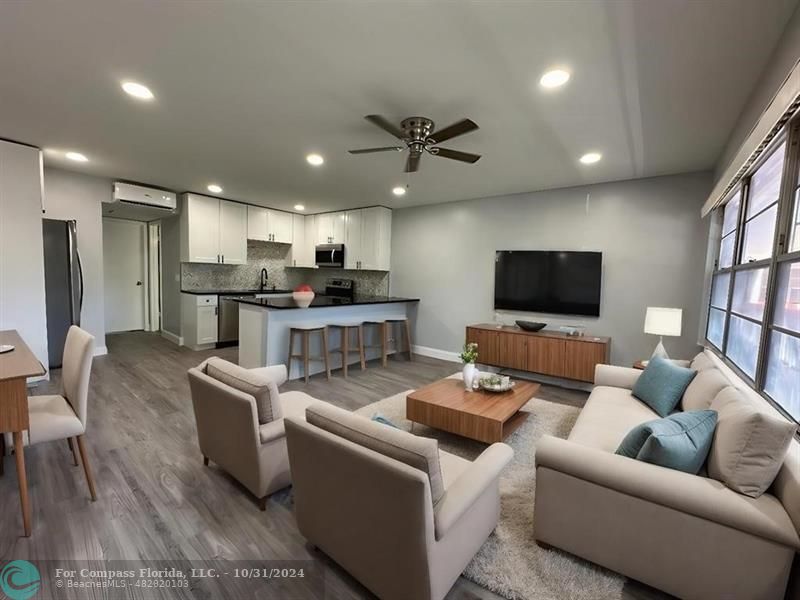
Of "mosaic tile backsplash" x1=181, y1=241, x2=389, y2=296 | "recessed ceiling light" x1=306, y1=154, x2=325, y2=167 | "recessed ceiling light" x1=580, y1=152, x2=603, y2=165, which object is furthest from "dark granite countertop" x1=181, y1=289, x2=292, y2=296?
"recessed ceiling light" x1=580, y1=152, x2=603, y2=165

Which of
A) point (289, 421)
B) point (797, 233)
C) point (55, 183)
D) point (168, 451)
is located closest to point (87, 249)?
point (55, 183)

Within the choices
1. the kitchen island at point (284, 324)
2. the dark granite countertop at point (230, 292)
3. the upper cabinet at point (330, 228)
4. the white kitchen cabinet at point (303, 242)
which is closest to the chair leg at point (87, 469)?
the kitchen island at point (284, 324)

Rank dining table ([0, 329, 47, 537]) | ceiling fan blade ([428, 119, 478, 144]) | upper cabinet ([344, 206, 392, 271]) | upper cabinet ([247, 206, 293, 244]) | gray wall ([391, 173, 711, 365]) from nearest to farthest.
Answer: dining table ([0, 329, 47, 537])
ceiling fan blade ([428, 119, 478, 144])
gray wall ([391, 173, 711, 365])
upper cabinet ([344, 206, 392, 271])
upper cabinet ([247, 206, 293, 244])

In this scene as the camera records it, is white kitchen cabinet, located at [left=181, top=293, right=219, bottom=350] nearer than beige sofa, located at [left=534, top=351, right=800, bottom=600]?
No

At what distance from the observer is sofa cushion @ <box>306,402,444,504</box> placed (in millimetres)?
1218

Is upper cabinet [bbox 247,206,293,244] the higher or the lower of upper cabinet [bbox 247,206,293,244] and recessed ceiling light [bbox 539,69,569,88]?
the lower

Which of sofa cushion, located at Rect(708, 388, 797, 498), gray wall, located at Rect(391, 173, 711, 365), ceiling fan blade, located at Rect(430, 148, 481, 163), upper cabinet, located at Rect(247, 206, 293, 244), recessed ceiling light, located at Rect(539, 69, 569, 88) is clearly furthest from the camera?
upper cabinet, located at Rect(247, 206, 293, 244)

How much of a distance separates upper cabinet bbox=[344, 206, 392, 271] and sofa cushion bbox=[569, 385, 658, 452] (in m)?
4.19

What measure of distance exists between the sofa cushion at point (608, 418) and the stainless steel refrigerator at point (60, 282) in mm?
5672

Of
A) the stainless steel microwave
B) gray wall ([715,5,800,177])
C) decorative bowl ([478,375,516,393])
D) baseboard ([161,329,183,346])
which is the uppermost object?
gray wall ([715,5,800,177])

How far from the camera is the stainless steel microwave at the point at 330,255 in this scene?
6605 mm

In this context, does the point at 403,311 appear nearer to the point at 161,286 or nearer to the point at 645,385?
the point at 645,385

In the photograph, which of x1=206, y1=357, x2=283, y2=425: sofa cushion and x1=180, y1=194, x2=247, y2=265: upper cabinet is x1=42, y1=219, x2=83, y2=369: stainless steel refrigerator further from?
x1=206, y1=357, x2=283, y2=425: sofa cushion

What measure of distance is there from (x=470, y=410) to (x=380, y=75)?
231 centimetres
